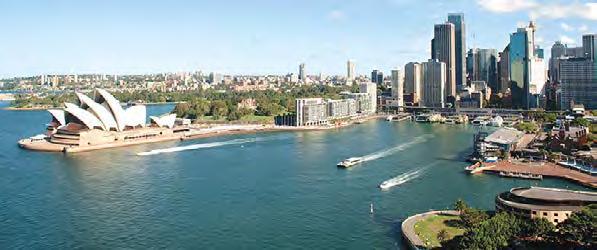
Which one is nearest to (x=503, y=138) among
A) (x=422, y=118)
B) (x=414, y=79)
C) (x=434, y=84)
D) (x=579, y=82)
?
(x=422, y=118)

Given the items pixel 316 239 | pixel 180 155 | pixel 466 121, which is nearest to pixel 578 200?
pixel 316 239

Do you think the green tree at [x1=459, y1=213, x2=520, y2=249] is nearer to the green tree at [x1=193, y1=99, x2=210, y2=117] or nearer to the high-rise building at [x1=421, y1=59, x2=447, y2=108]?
the green tree at [x1=193, y1=99, x2=210, y2=117]

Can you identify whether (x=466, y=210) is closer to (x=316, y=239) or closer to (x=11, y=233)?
(x=316, y=239)

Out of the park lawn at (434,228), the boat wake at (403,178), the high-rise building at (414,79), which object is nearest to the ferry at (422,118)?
the high-rise building at (414,79)

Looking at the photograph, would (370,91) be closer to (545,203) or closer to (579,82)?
(579,82)

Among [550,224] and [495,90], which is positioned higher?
[495,90]

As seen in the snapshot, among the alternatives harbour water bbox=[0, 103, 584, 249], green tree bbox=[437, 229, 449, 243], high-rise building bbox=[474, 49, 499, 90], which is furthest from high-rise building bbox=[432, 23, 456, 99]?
green tree bbox=[437, 229, 449, 243]

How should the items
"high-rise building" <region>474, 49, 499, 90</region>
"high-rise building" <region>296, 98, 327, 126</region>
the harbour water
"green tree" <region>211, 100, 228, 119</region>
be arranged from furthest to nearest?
"high-rise building" <region>474, 49, 499, 90</region>, "green tree" <region>211, 100, 228, 119</region>, "high-rise building" <region>296, 98, 327, 126</region>, the harbour water
